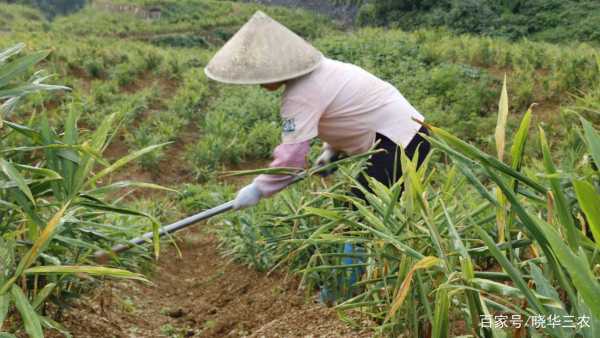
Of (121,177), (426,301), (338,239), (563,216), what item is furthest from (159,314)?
(121,177)

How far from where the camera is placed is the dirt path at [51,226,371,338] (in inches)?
97.0

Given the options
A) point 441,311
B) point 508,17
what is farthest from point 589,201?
point 508,17

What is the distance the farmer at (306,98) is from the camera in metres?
2.91

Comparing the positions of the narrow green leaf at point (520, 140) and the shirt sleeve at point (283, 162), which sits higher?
the narrow green leaf at point (520, 140)

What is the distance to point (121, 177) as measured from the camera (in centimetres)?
676

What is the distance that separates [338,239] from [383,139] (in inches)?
49.5

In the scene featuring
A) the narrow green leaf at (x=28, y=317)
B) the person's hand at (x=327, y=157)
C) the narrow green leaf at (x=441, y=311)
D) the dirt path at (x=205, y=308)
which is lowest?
the dirt path at (x=205, y=308)

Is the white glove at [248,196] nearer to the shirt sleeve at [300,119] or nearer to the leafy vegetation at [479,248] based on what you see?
the shirt sleeve at [300,119]

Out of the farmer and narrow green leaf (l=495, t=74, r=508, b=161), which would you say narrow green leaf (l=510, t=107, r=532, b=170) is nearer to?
narrow green leaf (l=495, t=74, r=508, b=161)

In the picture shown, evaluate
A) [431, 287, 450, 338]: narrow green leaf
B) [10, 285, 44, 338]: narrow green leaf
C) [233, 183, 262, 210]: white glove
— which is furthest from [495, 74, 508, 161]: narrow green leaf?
[233, 183, 262, 210]: white glove

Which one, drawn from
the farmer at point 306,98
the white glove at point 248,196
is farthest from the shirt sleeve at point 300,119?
the white glove at point 248,196

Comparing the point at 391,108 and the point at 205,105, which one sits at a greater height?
the point at 391,108

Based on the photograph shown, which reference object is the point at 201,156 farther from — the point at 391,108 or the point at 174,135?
the point at 391,108

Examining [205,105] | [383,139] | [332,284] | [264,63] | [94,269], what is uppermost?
[264,63]
